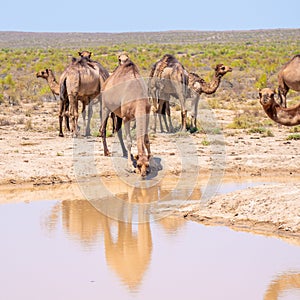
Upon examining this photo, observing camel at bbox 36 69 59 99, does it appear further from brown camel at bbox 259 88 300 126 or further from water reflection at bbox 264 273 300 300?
water reflection at bbox 264 273 300 300

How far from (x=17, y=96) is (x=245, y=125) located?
11.0 meters

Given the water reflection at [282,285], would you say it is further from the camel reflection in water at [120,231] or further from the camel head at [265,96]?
the camel head at [265,96]

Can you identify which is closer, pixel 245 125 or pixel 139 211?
pixel 139 211

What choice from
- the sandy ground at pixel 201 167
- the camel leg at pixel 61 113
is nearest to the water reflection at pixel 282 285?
the sandy ground at pixel 201 167

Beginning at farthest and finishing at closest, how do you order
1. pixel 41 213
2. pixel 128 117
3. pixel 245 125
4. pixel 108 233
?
pixel 245 125 → pixel 128 117 → pixel 41 213 → pixel 108 233

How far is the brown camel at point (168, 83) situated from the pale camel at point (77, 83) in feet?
5.67

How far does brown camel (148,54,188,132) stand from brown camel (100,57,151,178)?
4338 millimetres

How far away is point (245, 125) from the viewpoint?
20.5 meters

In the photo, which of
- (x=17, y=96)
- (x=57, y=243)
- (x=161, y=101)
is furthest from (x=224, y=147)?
(x=17, y=96)

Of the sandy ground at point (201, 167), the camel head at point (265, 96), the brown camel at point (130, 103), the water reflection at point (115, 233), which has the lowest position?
the water reflection at point (115, 233)

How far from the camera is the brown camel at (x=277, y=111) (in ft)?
27.5

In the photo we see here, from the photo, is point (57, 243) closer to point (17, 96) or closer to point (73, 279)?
point (73, 279)

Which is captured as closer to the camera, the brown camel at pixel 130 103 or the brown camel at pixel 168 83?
the brown camel at pixel 130 103

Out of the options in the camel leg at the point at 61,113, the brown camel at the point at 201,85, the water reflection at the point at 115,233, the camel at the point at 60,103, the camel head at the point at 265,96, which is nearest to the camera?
the camel head at the point at 265,96
